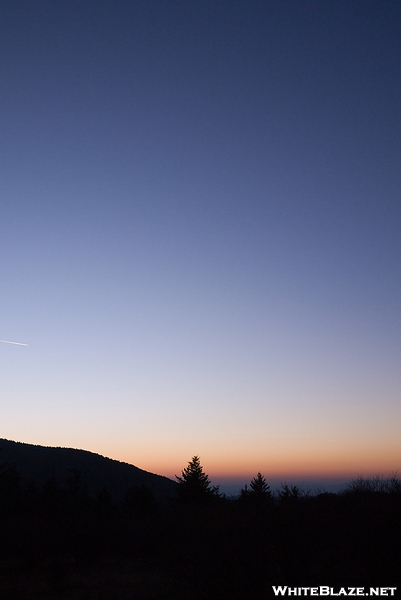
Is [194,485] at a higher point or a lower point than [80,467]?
higher

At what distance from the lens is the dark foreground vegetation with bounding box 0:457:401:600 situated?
9047 millimetres

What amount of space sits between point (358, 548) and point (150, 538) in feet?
45.7

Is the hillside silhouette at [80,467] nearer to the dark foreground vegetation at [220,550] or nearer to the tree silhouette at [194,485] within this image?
the tree silhouette at [194,485]

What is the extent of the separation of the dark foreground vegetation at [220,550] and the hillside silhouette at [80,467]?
12429cm

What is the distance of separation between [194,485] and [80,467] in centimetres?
14022

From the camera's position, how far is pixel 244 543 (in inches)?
357

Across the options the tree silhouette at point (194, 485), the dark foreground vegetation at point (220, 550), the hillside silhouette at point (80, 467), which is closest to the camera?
the dark foreground vegetation at point (220, 550)

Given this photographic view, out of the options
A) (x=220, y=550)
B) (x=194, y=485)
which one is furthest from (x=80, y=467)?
(x=220, y=550)

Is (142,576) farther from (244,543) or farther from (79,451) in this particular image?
(79,451)

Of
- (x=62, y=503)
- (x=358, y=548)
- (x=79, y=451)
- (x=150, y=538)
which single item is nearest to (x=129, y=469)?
(x=79, y=451)

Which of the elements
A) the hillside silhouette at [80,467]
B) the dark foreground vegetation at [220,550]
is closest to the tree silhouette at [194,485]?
the dark foreground vegetation at [220,550]

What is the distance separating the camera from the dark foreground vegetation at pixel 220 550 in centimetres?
905

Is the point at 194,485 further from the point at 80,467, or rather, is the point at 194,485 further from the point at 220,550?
the point at 80,467

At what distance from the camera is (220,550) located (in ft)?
29.7
